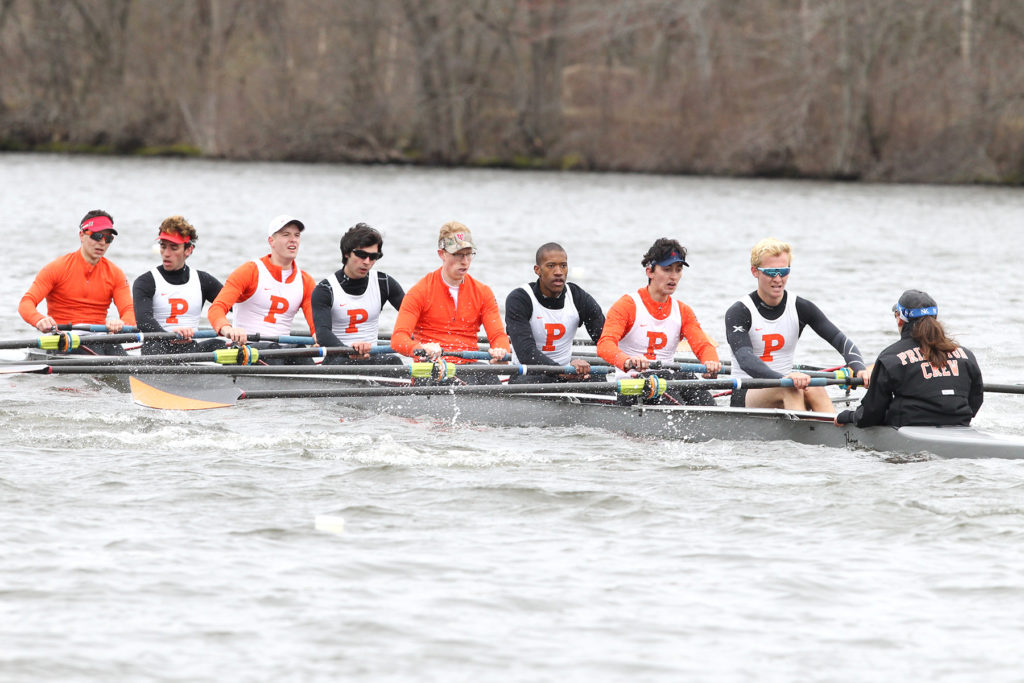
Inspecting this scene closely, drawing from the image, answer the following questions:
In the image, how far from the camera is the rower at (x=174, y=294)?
1159 centimetres

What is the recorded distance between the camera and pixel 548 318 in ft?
33.6

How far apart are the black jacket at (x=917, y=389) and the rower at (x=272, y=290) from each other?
15.4ft

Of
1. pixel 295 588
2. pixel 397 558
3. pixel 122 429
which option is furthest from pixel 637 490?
pixel 122 429

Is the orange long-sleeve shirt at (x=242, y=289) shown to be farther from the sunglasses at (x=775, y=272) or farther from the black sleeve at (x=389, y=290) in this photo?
the sunglasses at (x=775, y=272)

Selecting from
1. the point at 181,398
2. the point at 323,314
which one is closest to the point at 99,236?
the point at 181,398

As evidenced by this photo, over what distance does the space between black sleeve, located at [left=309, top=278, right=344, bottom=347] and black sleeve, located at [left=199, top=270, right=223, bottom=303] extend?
1417mm

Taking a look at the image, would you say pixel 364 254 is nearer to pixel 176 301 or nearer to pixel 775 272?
pixel 176 301

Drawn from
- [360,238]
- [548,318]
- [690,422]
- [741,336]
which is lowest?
[690,422]

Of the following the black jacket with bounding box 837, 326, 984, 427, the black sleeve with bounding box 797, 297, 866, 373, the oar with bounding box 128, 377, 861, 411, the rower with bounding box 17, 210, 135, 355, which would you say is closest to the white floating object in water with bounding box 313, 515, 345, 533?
the oar with bounding box 128, 377, 861, 411

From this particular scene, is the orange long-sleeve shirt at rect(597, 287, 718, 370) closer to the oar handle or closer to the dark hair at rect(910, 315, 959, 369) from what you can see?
the oar handle

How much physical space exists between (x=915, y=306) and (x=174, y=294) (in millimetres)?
6255

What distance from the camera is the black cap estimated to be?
865 centimetres

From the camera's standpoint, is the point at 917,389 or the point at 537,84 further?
the point at 537,84

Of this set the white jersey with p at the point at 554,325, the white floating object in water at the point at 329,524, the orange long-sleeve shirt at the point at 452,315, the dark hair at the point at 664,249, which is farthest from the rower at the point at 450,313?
the white floating object in water at the point at 329,524
